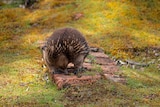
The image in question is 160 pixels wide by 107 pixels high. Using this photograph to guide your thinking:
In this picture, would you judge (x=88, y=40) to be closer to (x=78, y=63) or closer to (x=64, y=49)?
(x=78, y=63)

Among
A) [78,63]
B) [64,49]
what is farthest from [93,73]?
[64,49]

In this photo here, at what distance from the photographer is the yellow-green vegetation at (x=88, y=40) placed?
10539 mm

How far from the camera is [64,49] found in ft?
36.1

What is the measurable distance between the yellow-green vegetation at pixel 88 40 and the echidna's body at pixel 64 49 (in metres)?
0.78

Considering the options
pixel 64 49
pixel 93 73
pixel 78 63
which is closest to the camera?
pixel 64 49

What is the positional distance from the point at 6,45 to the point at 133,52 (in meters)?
5.69

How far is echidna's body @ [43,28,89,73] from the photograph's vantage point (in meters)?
11.0

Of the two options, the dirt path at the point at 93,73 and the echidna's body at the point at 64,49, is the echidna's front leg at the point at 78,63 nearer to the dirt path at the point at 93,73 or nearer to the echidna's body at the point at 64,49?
the echidna's body at the point at 64,49

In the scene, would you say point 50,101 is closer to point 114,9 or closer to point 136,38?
point 136,38

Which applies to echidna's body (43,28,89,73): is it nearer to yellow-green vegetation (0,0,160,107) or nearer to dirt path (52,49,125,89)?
dirt path (52,49,125,89)

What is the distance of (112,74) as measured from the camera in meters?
13.0

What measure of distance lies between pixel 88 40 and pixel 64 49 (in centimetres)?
716

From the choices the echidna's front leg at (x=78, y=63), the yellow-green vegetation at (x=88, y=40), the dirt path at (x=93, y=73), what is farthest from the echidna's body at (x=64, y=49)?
the yellow-green vegetation at (x=88, y=40)

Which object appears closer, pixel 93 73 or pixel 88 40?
pixel 93 73
